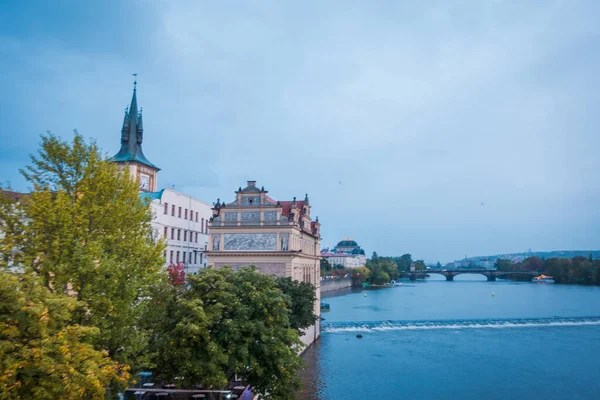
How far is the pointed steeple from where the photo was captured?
53591 millimetres

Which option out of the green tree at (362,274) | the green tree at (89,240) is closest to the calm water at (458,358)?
the green tree at (89,240)

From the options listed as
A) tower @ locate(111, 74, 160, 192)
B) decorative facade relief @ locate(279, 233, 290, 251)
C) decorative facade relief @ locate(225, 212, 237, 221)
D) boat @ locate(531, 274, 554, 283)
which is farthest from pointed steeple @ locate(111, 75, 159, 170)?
boat @ locate(531, 274, 554, 283)

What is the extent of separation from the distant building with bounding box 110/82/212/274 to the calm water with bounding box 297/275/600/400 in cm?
1600

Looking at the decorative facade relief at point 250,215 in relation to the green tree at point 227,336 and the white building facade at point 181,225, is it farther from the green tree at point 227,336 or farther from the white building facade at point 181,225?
the green tree at point 227,336

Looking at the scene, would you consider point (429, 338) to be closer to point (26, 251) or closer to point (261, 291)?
point (261, 291)

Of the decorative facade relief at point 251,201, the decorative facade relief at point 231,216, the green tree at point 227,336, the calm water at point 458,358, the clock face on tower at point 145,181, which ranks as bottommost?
the calm water at point 458,358

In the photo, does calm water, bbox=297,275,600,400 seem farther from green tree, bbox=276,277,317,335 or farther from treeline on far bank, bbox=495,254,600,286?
treeline on far bank, bbox=495,254,600,286

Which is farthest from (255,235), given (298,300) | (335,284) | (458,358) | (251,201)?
(335,284)

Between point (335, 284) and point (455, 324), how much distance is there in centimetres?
6734

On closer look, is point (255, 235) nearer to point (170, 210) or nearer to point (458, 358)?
point (170, 210)

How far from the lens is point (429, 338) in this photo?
53.6 m

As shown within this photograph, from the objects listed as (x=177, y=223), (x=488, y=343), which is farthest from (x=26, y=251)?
(x=488, y=343)

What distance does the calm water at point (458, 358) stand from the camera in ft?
110

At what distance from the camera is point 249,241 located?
38969 millimetres
